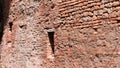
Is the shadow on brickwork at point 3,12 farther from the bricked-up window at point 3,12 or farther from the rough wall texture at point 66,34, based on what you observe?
the rough wall texture at point 66,34

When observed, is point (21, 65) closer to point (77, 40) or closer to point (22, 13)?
point (22, 13)

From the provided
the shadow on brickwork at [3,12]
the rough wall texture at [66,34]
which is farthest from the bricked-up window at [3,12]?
the rough wall texture at [66,34]

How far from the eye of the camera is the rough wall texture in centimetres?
627

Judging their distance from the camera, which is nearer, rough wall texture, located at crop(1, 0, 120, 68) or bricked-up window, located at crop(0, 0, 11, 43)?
rough wall texture, located at crop(1, 0, 120, 68)

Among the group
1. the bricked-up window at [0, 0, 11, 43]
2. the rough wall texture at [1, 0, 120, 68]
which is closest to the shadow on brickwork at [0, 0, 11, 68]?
the bricked-up window at [0, 0, 11, 43]

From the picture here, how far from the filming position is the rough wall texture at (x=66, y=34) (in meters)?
6.27

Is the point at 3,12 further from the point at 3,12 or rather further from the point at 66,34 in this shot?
the point at 66,34

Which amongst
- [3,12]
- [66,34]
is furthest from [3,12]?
[66,34]

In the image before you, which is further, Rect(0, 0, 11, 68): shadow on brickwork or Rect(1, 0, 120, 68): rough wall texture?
Rect(0, 0, 11, 68): shadow on brickwork

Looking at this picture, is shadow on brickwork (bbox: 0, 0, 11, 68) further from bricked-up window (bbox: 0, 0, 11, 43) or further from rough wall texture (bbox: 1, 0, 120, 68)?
rough wall texture (bbox: 1, 0, 120, 68)

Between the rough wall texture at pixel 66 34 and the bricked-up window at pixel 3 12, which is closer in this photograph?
the rough wall texture at pixel 66 34

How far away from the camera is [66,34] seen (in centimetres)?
754

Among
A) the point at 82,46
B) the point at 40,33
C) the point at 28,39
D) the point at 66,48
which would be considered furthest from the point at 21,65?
the point at 82,46

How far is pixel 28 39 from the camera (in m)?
9.57
